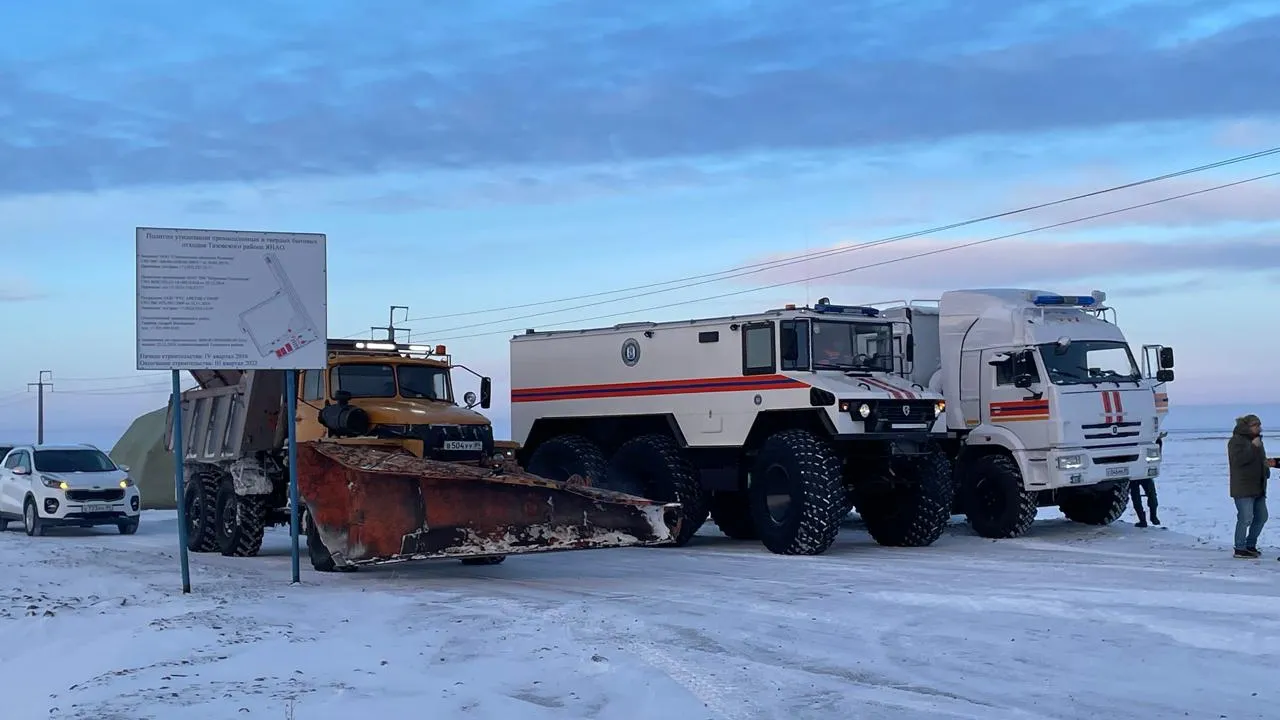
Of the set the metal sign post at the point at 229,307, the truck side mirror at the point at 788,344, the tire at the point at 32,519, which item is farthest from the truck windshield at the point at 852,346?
the tire at the point at 32,519

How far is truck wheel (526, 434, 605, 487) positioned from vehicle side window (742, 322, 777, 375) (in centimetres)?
310

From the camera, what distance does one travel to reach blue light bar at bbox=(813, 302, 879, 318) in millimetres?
18500

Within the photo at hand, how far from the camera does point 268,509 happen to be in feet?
59.8

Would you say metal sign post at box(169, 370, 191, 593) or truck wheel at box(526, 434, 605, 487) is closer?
metal sign post at box(169, 370, 191, 593)

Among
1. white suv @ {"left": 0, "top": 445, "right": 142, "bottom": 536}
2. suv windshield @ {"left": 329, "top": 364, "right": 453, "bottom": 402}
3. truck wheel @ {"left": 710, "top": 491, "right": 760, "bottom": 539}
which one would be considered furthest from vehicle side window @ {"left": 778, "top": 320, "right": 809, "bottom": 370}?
white suv @ {"left": 0, "top": 445, "right": 142, "bottom": 536}

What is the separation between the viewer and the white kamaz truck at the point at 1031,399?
19344mm

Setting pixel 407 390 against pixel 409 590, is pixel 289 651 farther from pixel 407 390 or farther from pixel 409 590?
pixel 407 390

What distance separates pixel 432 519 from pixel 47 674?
5.24 metres

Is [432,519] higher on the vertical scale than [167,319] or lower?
lower

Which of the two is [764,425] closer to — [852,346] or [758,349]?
[758,349]

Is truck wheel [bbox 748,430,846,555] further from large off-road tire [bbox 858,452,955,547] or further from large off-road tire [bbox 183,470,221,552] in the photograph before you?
large off-road tire [bbox 183,470,221,552]

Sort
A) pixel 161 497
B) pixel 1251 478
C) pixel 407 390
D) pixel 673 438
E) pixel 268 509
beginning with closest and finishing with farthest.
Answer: pixel 1251 478 < pixel 407 390 < pixel 268 509 < pixel 673 438 < pixel 161 497

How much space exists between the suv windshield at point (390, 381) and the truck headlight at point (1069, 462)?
8268mm

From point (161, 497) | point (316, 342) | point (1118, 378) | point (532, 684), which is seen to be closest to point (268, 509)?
point (316, 342)
